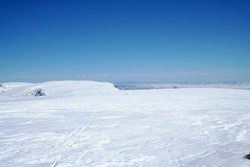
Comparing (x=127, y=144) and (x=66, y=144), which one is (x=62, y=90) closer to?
(x=66, y=144)

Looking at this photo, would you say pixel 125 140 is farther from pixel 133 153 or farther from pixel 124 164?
pixel 124 164

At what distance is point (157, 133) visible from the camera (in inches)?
388

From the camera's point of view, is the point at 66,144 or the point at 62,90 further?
the point at 62,90

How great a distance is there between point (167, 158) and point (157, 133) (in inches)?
124

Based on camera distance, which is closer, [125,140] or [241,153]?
[241,153]

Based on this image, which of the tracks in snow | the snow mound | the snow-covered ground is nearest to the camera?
the snow-covered ground

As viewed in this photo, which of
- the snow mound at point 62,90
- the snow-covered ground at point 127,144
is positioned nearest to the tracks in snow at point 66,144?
the snow-covered ground at point 127,144

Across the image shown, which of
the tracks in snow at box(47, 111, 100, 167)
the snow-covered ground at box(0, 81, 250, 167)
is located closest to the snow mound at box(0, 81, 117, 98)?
the snow-covered ground at box(0, 81, 250, 167)

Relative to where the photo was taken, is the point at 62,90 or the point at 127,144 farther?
the point at 62,90

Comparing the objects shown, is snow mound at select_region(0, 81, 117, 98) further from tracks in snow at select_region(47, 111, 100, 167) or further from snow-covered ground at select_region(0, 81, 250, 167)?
tracks in snow at select_region(47, 111, 100, 167)

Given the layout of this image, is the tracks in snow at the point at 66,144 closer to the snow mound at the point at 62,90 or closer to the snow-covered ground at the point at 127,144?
the snow-covered ground at the point at 127,144

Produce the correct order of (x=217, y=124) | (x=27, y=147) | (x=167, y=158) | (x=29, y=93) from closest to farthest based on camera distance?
(x=167, y=158) → (x=27, y=147) → (x=217, y=124) → (x=29, y=93)

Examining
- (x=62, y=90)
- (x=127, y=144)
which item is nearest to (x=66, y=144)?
(x=127, y=144)

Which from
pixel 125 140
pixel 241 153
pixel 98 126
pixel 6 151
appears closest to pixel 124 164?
pixel 125 140
